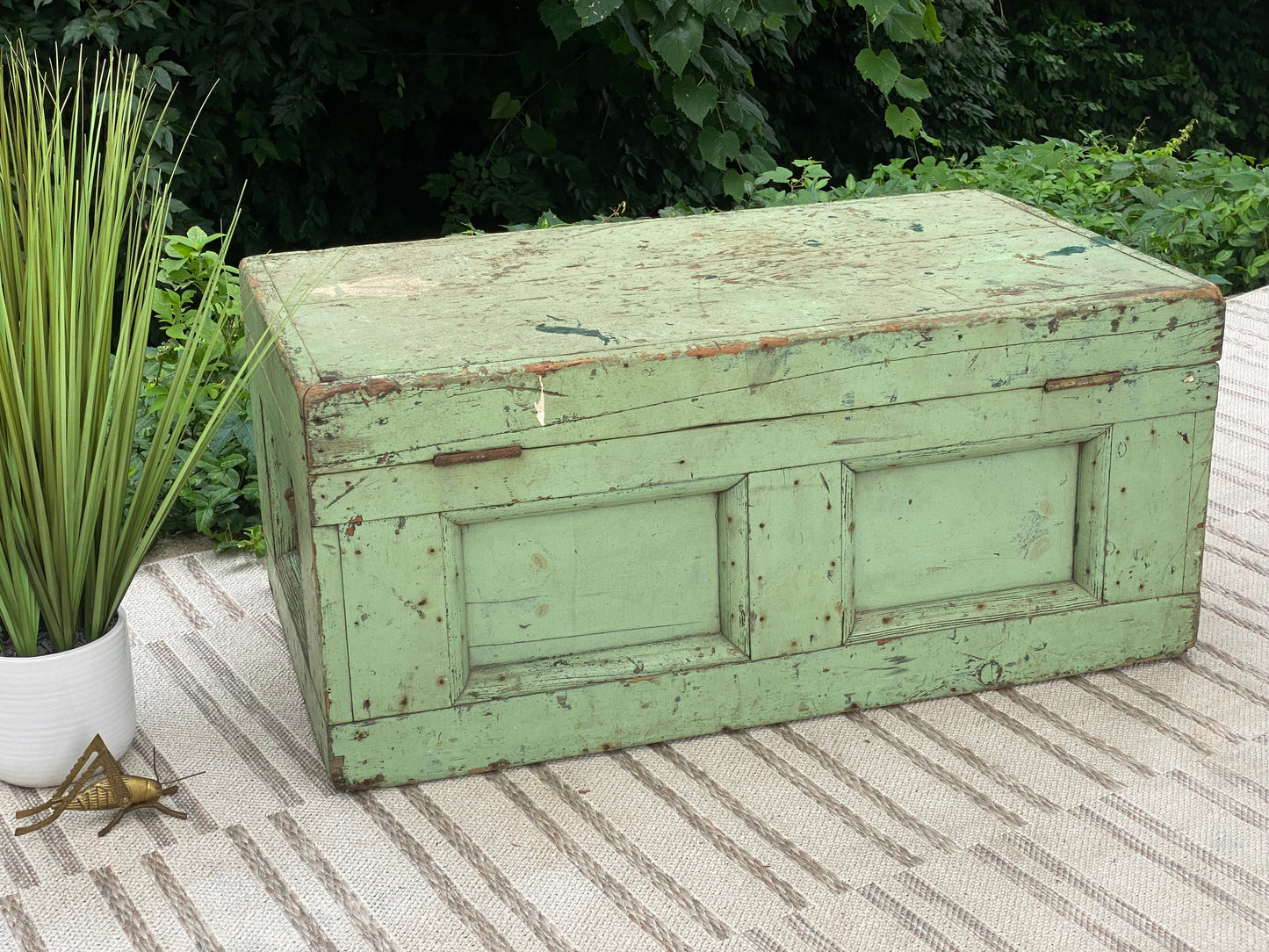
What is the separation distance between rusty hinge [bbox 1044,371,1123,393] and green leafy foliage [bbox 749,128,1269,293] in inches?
73.7

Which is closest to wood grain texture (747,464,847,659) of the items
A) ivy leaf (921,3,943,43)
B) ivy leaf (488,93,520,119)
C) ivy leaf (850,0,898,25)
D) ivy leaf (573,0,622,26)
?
ivy leaf (573,0,622,26)

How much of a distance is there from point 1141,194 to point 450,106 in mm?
2204

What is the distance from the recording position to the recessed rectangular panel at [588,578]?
6.36ft

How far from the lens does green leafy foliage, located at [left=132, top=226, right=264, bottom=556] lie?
273 cm

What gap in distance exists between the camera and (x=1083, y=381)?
2.03m

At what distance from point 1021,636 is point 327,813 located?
1.02m

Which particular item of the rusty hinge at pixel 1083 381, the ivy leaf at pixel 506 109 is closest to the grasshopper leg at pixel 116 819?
the rusty hinge at pixel 1083 381

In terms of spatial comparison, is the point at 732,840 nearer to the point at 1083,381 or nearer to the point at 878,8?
the point at 1083,381

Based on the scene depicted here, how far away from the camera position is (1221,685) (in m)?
2.19

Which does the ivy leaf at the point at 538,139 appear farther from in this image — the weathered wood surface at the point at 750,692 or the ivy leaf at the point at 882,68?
the weathered wood surface at the point at 750,692

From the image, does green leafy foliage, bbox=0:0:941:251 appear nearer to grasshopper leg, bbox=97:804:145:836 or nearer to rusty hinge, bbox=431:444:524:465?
rusty hinge, bbox=431:444:524:465

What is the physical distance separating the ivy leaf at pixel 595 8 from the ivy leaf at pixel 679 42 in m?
0.20

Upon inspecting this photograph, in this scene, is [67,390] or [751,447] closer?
[67,390]

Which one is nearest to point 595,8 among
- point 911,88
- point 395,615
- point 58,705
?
point 911,88
